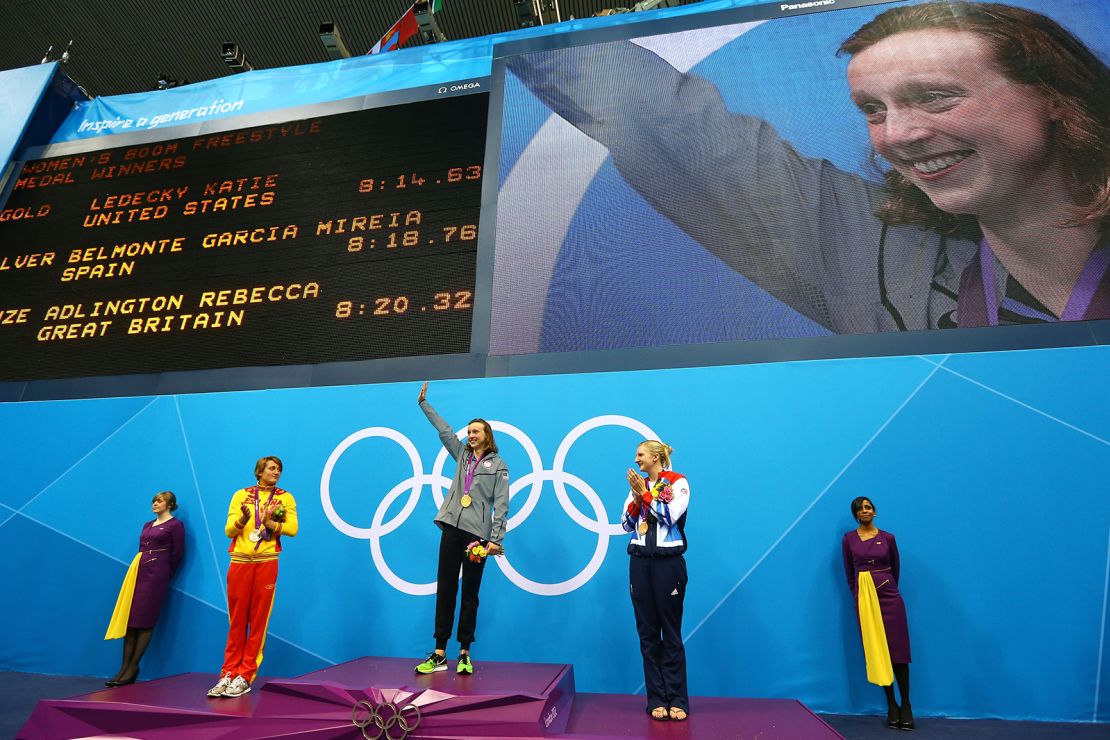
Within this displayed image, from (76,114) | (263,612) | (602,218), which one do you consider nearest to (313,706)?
(263,612)

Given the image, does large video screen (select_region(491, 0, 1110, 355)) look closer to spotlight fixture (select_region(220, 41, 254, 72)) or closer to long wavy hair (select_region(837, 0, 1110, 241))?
long wavy hair (select_region(837, 0, 1110, 241))

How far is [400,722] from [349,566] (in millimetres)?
1929

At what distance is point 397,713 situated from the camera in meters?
2.77

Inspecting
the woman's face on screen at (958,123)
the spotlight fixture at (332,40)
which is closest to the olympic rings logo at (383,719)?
the woman's face on screen at (958,123)

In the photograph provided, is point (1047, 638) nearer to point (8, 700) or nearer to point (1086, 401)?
point (1086, 401)

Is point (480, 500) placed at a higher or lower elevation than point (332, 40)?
lower

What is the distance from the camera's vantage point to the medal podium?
277cm

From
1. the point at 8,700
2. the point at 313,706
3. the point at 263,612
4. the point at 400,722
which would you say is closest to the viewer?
the point at 400,722

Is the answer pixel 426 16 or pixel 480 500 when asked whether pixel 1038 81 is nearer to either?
pixel 480 500

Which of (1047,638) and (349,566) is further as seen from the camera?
(349,566)

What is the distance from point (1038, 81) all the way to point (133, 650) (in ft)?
26.1

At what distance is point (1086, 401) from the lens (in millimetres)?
3975

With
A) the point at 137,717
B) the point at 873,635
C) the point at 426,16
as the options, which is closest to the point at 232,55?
the point at 426,16

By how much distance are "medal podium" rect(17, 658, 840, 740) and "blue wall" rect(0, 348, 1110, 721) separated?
0.74 meters
